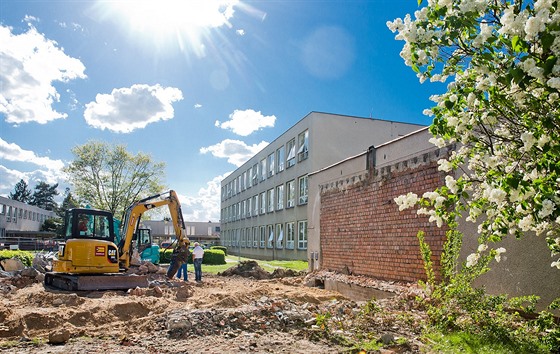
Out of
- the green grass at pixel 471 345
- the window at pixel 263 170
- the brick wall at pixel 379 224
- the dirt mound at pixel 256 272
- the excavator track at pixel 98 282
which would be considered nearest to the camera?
the green grass at pixel 471 345

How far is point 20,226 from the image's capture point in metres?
65.2

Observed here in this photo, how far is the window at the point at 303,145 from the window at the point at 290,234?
514 cm

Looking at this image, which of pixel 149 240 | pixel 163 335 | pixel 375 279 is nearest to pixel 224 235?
pixel 149 240

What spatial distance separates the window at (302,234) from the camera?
106 ft

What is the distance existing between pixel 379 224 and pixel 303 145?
786 inches

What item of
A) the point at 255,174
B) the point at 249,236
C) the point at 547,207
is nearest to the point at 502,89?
the point at 547,207

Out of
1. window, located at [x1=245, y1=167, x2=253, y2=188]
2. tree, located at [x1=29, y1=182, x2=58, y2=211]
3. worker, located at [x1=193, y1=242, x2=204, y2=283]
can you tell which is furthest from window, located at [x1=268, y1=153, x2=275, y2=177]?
tree, located at [x1=29, y1=182, x2=58, y2=211]

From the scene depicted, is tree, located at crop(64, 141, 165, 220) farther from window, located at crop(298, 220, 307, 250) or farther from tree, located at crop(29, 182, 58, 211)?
tree, located at crop(29, 182, 58, 211)

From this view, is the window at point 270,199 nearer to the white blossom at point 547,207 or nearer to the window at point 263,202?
the window at point 263,202

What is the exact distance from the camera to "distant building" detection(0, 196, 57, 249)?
160ft

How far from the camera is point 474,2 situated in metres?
5.10

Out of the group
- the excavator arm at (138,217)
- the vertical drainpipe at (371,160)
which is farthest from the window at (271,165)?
the vertical drainpipe at (371,160)

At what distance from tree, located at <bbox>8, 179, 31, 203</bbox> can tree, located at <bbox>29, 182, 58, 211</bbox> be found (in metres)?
1.42

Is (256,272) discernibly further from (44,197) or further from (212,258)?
(44,197)
